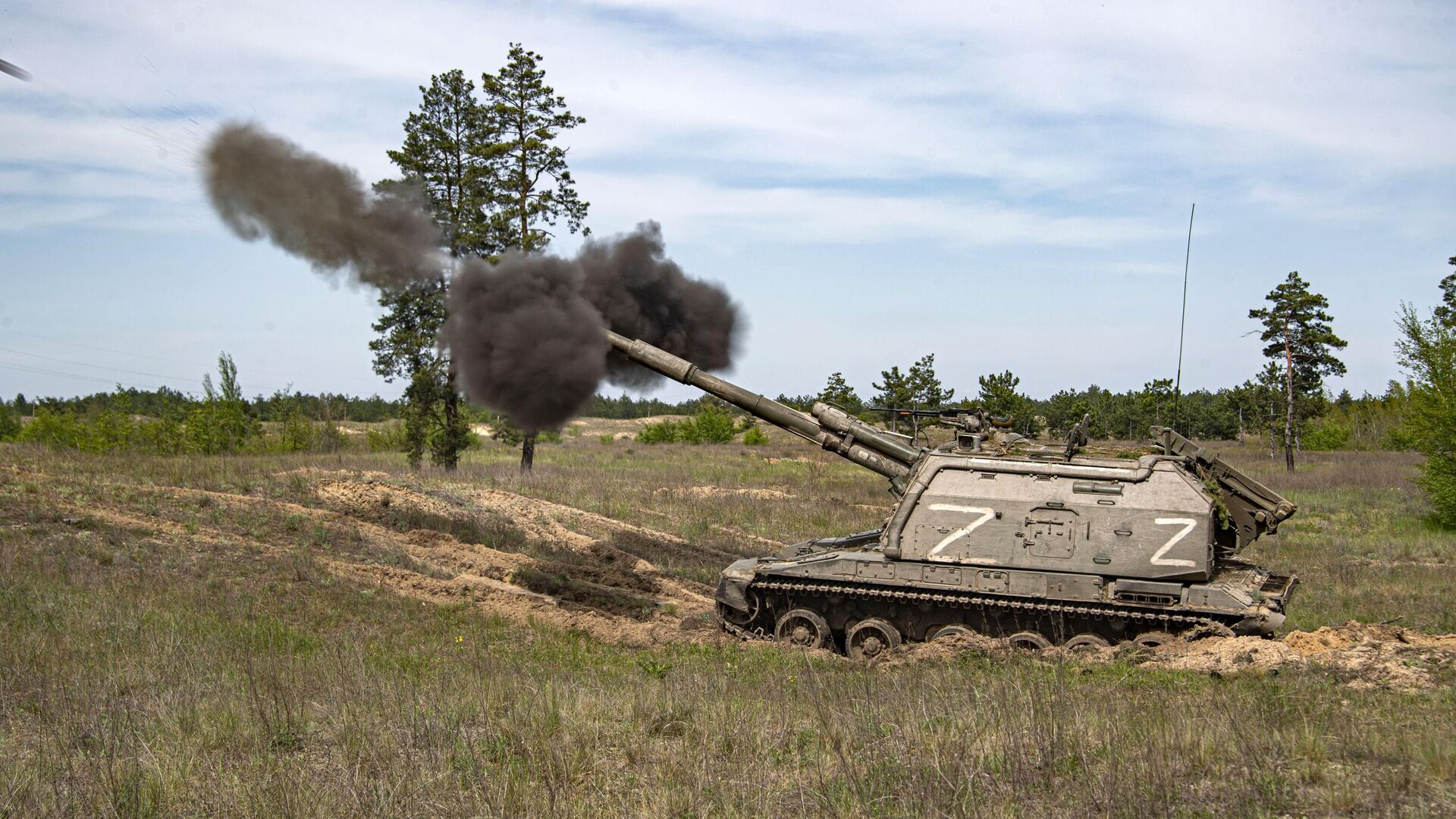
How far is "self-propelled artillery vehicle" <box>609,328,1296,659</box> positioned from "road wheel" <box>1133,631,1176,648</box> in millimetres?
17

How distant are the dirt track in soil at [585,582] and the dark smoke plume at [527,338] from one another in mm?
2525

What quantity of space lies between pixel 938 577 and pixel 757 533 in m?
11.0

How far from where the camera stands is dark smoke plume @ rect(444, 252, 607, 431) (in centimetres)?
1363

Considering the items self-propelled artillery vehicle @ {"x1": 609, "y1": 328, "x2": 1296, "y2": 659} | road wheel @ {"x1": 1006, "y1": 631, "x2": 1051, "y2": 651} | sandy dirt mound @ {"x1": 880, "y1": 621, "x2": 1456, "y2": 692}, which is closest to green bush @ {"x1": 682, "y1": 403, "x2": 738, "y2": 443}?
self-propelled artillery vehicle @ {"x1": 609, "y1": 328, "x2": 1296, "y2": 659}

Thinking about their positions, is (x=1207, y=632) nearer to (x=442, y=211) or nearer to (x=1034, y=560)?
(x=1034, y=560)

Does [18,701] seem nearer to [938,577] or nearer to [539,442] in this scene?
[938,577]

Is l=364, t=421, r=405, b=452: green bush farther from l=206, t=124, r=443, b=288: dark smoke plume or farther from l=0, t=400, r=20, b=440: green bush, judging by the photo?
l=206, t=124, r=443, b=288: dark smoke plume

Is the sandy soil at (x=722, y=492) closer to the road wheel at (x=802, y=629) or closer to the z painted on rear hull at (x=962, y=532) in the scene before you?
the road wheel at (x=802, y=629)

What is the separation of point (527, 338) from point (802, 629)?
17.2 ft

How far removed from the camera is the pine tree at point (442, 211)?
1089 inches

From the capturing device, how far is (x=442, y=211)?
27.3m

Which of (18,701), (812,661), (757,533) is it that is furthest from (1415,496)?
(18,701)

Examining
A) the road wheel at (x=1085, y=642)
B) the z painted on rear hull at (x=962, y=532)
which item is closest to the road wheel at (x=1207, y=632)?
the road wheel at (x=1085, y=642)

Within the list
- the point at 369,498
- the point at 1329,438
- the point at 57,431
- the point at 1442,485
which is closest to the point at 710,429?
the point at 57,431
